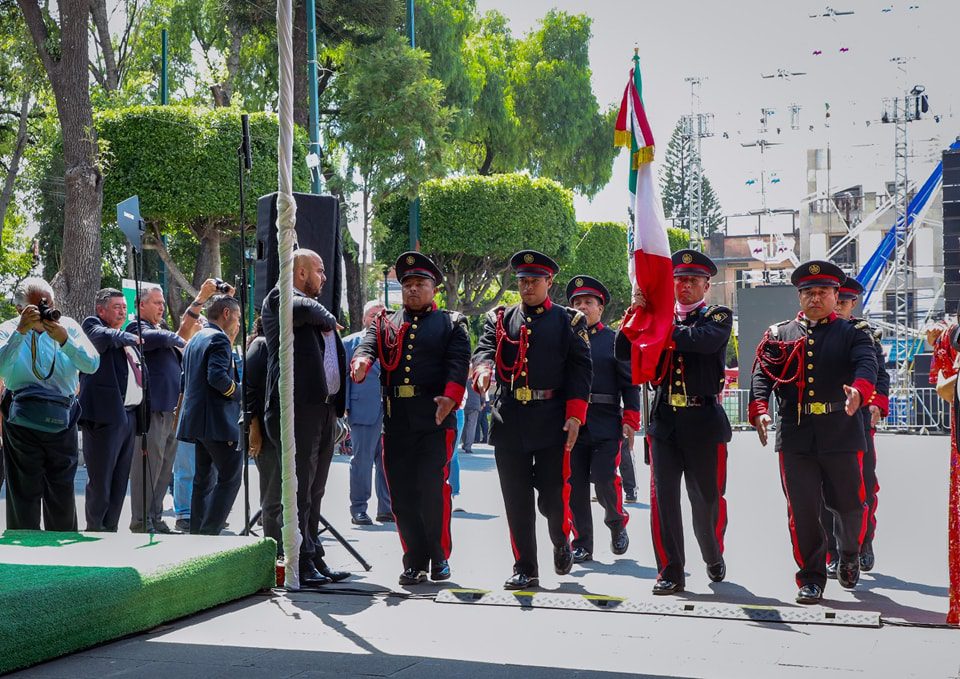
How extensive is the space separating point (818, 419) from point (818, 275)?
90 cm

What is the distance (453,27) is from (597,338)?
2921cm

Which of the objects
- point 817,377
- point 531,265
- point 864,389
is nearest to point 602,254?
point 531,265

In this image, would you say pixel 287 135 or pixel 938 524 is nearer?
pixel 287 135

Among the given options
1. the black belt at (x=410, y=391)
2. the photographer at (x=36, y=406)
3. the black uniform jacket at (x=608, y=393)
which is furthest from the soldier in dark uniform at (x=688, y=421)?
→ the photographer at (x=36, y=406)

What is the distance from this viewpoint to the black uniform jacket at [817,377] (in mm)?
7676

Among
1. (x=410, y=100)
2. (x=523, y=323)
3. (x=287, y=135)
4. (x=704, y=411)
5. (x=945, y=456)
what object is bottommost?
(x=945, y=456)

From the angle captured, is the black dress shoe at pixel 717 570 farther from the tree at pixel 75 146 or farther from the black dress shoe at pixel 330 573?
the tree at pixel 75 146

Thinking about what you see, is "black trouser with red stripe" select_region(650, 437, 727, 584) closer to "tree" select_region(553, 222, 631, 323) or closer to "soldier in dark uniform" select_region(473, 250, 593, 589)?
"soldier in dark uniform" select_region(473, 250, 593, 589)

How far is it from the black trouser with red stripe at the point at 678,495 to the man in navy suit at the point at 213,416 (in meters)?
3.23

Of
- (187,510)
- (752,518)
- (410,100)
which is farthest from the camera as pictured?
(410,100)

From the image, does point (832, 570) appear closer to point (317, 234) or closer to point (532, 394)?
point (532, 394)

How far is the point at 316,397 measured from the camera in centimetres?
799

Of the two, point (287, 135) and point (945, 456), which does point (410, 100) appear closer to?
point (945, 456)

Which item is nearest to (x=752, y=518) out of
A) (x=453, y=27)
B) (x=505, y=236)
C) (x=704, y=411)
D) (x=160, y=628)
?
(x=704, y=411)
